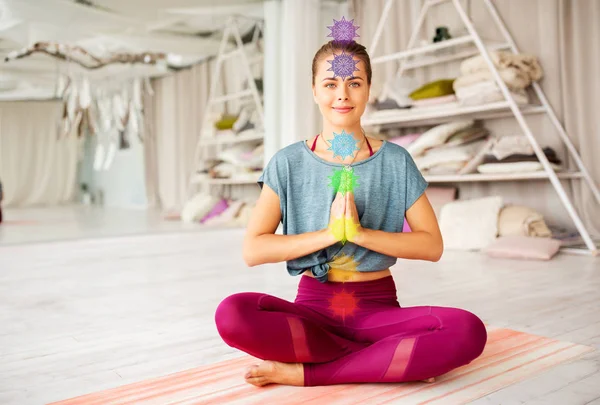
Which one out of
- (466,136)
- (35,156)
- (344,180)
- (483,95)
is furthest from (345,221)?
(35,156)

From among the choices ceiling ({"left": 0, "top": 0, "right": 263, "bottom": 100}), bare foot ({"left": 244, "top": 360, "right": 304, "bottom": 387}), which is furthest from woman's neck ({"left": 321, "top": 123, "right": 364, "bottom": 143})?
ceiling ({"left": 0, "top": 0, "right": 263, "bottom": 100})

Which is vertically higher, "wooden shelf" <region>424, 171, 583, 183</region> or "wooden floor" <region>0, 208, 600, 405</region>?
"wooden shelf" <region>424, 171, 583, 183</region>

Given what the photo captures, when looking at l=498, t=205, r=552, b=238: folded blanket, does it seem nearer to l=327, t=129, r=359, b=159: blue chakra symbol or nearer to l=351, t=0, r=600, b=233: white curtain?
l=351, t=0, r=600, b=233: white curtain

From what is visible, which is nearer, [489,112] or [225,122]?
[489,112]

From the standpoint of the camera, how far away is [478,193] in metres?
3.65

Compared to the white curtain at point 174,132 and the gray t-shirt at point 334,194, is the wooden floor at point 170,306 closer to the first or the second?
the gray t-shirt at point 334,194

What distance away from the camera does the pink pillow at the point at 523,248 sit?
8.82 feet

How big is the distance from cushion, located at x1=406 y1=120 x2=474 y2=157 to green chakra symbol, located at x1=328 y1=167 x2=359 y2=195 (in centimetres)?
242

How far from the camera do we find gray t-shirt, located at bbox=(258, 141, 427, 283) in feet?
3.62

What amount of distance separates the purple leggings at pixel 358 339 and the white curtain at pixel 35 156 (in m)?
3.17

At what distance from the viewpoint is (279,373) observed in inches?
42.3

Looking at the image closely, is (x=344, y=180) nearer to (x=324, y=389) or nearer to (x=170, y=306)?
(x=324, y=389)

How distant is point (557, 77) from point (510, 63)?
387 millimetres

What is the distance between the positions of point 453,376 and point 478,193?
2681mm
